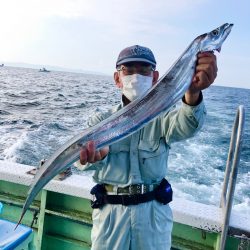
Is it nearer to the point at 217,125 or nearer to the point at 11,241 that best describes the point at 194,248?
the point at 11,241

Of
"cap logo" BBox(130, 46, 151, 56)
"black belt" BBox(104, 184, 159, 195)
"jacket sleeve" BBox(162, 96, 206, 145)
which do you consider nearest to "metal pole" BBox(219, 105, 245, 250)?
"jacket sleeve" BBox(162, 96, 206, 145)

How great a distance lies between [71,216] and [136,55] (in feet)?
7.05

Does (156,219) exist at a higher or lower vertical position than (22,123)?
higher

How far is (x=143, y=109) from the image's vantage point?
213 centimetres

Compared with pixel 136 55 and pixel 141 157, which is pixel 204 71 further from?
pixel 141 157

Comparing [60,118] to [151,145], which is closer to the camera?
[151,145]

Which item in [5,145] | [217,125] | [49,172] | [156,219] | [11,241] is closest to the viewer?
[49,172]

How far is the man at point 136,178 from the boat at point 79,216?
28.0 inches

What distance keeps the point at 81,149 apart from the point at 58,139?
36.1ft

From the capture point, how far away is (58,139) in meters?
13.0

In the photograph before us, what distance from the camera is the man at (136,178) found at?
245cm

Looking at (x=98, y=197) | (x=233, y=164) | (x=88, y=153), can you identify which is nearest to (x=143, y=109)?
(x=88, y=153)

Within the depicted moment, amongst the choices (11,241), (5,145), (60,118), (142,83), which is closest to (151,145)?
(142,83)

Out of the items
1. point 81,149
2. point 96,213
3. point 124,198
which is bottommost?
point 96,213
